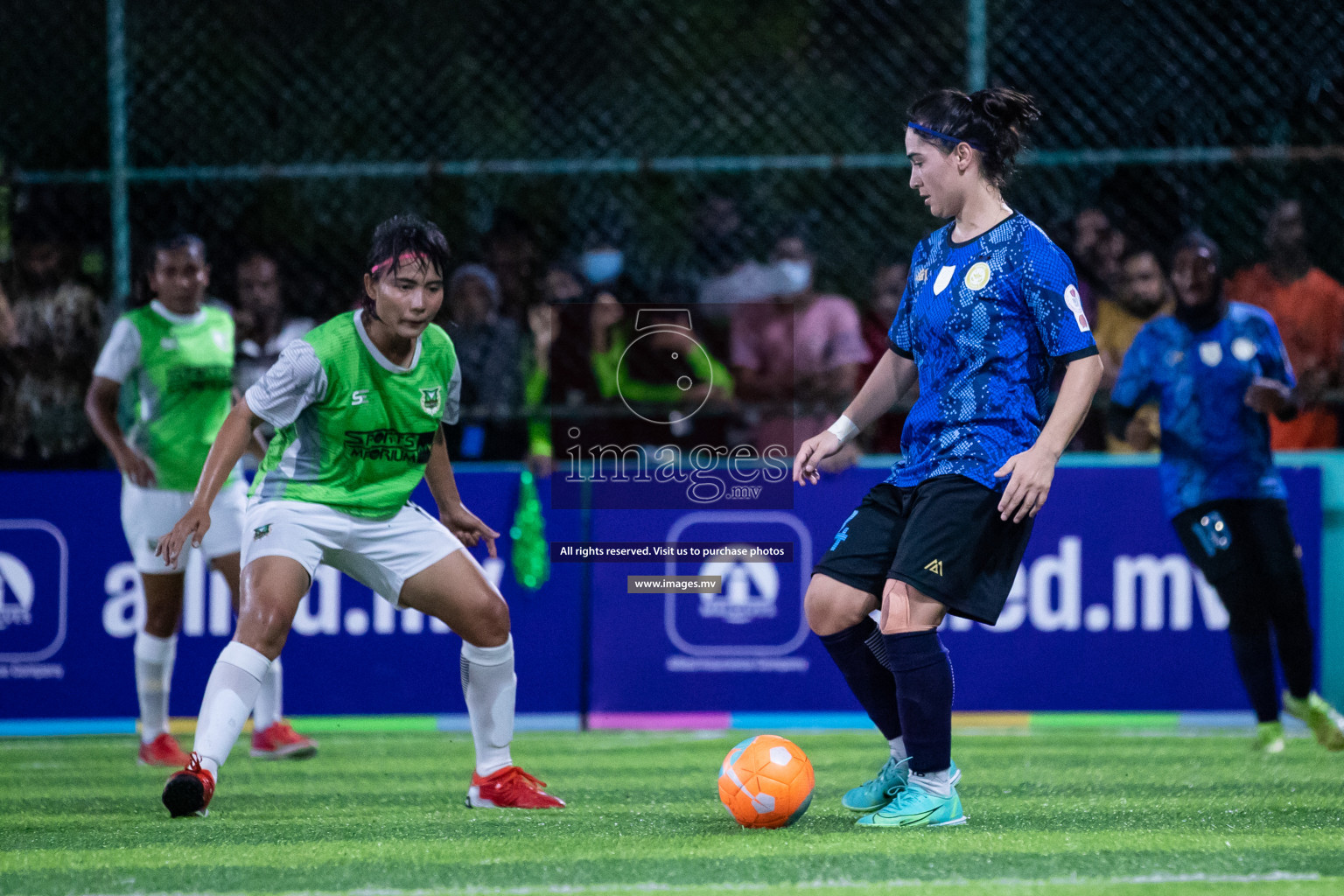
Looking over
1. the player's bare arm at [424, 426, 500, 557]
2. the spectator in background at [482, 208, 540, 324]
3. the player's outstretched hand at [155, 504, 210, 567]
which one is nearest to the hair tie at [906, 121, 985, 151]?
the player's bare arm at [424, 426, 500, 557]

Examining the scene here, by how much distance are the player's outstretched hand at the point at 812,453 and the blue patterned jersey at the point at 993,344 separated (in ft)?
0.86

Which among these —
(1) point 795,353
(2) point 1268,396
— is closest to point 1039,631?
(2) point 1268,396

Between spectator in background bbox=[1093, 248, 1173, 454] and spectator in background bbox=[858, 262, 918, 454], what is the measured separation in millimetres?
1096

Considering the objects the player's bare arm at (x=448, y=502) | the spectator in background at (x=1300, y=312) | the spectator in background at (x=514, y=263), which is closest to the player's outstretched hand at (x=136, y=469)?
the player's bare arm at (x=448, y=502)

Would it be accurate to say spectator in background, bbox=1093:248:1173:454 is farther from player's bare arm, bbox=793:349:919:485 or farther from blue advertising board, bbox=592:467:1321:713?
player's bare arm, bbox=793:349:919:485

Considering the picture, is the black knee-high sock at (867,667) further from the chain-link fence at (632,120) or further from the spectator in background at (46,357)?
the spectator in background at (46,357)

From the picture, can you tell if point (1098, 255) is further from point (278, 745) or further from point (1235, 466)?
point (278, 745)

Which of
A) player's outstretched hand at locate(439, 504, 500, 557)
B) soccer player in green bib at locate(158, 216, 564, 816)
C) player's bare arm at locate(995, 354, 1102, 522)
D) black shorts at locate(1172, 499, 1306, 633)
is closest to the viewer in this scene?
player's bare arm at locate(995, 354, 1102, 522)

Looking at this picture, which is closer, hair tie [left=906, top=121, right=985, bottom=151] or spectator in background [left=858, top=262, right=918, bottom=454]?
hair tie [left=906, top=121, right=985, bottom=151]

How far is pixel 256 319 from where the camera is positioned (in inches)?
341

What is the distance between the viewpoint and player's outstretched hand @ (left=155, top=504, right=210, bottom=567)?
476 cm

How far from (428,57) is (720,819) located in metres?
7.25

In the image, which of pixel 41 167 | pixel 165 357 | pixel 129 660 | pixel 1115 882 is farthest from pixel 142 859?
pixel 41 167

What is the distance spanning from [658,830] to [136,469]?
3.26 meters
